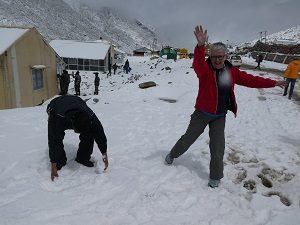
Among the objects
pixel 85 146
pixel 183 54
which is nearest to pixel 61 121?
pixel 85 146

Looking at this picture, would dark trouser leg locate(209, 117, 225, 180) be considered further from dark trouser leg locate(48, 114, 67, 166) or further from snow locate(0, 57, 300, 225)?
dark trouser leg locate(48, 114, 67, 166)

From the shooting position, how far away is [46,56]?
2020cm

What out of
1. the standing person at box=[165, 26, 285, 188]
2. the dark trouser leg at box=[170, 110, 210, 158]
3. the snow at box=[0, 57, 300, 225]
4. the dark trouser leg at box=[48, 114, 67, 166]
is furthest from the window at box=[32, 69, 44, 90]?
Result: the standing person at box=[165, 26, 285, 188]

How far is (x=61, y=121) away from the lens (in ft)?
13.7

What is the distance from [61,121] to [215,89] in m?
2.08

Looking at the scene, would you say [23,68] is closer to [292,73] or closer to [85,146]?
[292,73]

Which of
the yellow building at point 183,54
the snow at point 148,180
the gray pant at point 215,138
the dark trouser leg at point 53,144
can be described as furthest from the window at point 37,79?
the yellow building at point 183,54

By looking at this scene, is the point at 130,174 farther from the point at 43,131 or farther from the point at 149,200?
the point at 43,131

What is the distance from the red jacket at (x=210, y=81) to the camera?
4051 mm

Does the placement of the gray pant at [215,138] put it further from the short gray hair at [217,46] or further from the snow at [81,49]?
the snow at [81,49]

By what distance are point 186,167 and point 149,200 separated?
123 centimetres

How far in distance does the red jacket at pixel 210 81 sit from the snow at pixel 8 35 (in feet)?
40.4

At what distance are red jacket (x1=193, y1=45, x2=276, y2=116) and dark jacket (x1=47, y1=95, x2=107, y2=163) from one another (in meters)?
1.49

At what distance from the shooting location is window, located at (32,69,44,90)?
59.4ft
